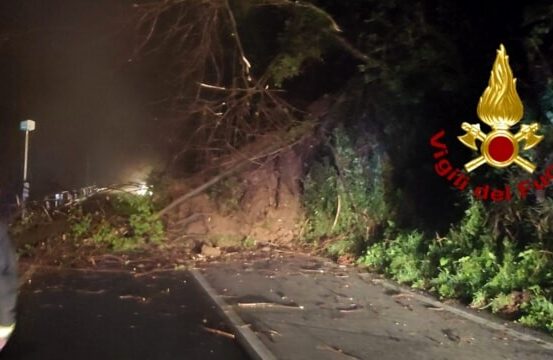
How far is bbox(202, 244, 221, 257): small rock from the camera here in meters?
14.3

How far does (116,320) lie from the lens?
8.51 metres

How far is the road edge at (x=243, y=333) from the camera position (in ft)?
23.3

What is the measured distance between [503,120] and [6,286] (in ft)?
26.5

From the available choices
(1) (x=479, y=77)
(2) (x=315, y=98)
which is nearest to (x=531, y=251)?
(1) (x=479, y=77)

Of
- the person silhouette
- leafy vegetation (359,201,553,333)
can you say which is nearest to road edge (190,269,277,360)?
the person silhouette

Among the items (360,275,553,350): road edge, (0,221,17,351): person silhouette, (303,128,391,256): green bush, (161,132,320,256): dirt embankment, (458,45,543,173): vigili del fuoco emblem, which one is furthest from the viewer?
(161,132,320,256): dirt embankment

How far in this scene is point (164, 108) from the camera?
799 inches

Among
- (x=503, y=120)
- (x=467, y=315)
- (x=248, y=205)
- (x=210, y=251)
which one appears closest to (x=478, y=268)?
(x=467, y=315)

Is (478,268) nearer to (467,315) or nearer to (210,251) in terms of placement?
(467,315)

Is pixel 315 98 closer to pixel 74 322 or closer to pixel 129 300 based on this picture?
pixel 129 300

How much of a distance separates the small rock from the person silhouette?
987cm

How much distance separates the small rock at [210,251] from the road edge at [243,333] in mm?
3496

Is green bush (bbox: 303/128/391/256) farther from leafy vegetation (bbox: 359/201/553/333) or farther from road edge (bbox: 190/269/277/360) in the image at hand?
road edge (bbox: 190/269/277/360)

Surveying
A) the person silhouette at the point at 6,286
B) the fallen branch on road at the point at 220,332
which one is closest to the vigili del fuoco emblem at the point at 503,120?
the fallen branch on road at the point at 220,332
